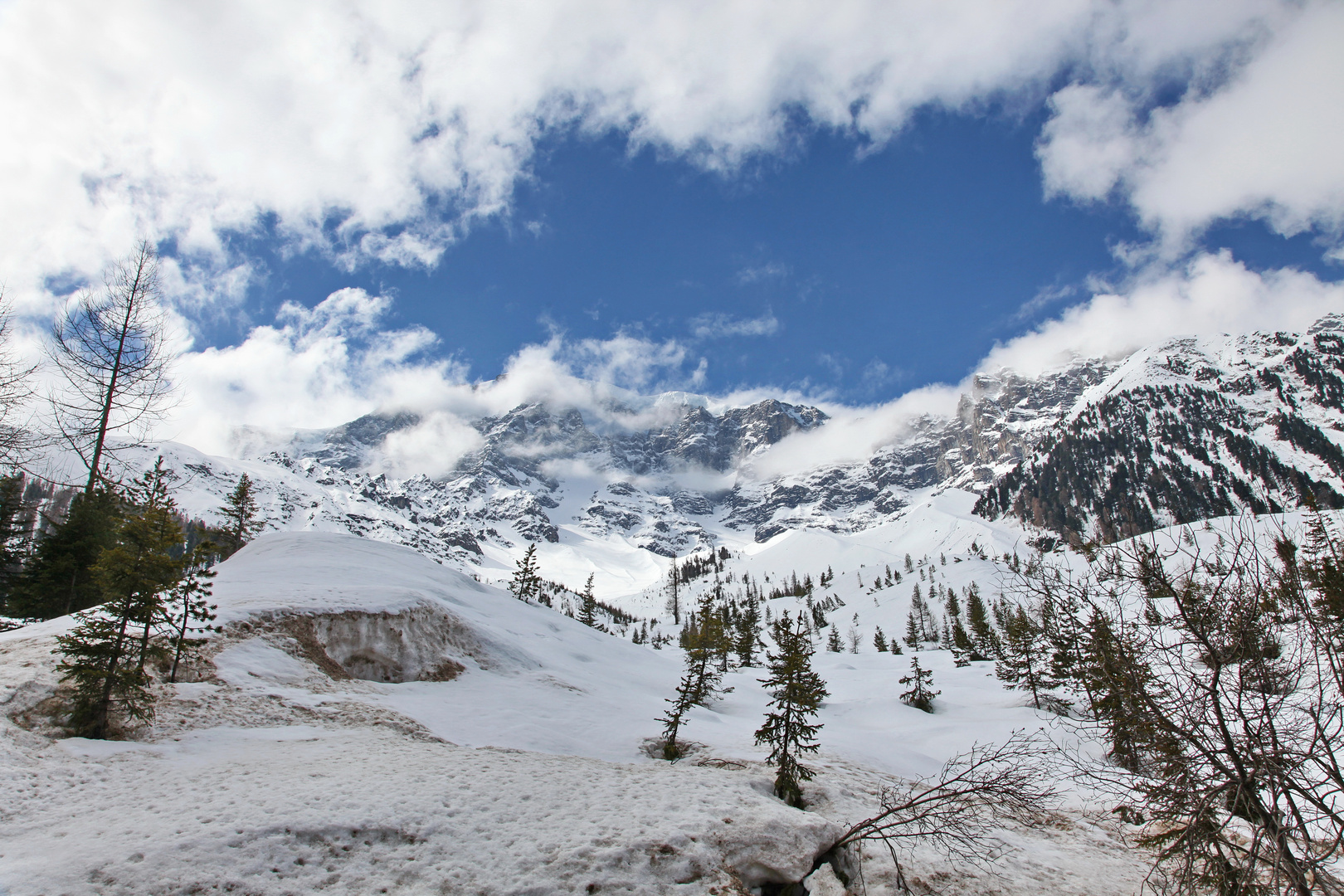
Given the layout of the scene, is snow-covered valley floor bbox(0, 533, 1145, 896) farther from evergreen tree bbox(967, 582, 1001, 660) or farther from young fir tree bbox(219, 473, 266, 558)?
evergreen tree bbox(967, 582, 1001, 660)

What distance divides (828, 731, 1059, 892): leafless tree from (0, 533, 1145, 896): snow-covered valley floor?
1.50ft

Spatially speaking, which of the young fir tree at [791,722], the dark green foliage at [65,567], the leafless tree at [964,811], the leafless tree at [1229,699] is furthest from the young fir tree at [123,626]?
the leafless tree at [1229,699]

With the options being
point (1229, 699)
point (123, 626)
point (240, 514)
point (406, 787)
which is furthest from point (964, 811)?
point (240, 514)

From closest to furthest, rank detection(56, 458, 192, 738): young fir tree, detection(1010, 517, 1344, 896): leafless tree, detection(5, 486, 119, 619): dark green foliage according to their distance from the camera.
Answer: detection(1010, 517, 1344, 896): leafless tree
detection(56, 458, 192, 738): young fir tree
detection(5, 486, 119, 619): dark green foliage

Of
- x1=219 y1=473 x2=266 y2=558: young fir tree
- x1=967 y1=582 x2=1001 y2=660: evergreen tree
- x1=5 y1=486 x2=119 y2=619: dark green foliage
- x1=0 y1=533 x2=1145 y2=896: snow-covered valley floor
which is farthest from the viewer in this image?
A: x1=967 y1=582 x2=1001 y2=660: evergreen tree

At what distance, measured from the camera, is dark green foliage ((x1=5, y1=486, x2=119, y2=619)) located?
25.8 m

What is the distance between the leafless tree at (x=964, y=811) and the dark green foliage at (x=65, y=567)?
107ft

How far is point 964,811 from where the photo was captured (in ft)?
31.9

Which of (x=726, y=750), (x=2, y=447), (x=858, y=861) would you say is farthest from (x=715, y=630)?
(x=2, y=447)

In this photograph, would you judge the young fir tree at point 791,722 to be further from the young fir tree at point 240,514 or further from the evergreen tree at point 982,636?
the young fir tree at point 240,514

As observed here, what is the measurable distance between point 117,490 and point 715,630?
936 inches

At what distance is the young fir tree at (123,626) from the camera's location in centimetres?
1177

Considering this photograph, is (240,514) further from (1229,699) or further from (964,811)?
(1229,699)

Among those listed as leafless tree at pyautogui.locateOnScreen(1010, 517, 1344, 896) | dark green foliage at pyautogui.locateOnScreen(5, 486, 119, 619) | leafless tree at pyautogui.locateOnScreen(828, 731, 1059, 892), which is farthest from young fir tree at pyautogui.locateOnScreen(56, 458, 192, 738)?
leafless tree at pyautogui.locateOnScreen(1010, 517, 1344, 896)
